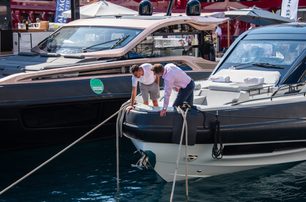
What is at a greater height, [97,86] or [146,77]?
[146,77]

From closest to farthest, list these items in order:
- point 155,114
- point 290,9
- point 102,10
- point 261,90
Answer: point 155,114, point 261,90, point 102,10, point 290,9

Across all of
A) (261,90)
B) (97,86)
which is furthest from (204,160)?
(97,86)

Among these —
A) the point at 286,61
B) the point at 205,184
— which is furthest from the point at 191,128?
the point at 286,61

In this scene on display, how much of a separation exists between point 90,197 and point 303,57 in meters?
3.49

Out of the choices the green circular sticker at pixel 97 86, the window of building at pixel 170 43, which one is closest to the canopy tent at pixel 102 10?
the window of building at pixel 170 43

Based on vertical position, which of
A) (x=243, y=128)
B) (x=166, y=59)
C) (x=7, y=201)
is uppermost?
(x=166, y=59)

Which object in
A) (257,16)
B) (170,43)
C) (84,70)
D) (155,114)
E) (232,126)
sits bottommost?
(232,126)

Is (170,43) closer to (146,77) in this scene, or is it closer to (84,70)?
(84,70)

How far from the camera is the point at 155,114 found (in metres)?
6.95

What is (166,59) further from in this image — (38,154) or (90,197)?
(90,197)

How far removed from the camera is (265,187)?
7.73m

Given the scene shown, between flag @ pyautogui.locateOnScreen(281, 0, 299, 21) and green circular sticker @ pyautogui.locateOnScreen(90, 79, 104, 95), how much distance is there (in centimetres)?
1323

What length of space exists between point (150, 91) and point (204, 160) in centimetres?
127

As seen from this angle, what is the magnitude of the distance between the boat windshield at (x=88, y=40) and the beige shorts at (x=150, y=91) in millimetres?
2201
